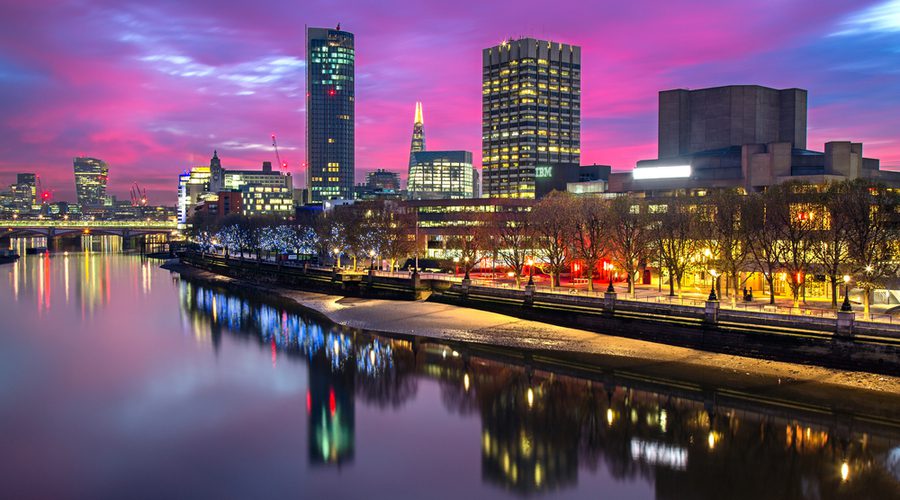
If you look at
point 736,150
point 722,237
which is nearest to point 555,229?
point 722,237

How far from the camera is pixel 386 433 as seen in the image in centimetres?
3806

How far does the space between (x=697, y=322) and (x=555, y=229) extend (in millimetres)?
29584

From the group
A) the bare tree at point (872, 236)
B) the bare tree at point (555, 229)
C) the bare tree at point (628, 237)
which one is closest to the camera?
the bare tree at point (872, 236)

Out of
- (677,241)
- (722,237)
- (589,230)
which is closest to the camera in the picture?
(722,237)

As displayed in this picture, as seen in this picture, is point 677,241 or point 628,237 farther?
point 628,237

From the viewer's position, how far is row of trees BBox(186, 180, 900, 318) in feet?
197

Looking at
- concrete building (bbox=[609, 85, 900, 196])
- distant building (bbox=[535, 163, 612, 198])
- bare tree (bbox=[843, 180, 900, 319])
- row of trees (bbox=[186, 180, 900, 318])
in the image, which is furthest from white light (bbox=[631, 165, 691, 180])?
bare tree (bbox=[843, 180, 900, 319])

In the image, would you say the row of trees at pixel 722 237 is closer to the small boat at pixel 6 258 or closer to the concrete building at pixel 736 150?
the concrete building at pixel 736 150

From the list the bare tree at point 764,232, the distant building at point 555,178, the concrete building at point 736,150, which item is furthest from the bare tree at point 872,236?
the distant building at point 555,178

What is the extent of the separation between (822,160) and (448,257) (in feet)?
206

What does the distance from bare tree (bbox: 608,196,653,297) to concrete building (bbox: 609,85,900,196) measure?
85.2 feet

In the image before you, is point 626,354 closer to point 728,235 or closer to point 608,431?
point 608,431

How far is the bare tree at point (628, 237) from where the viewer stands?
7581 centimetres

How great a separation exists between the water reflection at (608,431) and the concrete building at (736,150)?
64710mm
